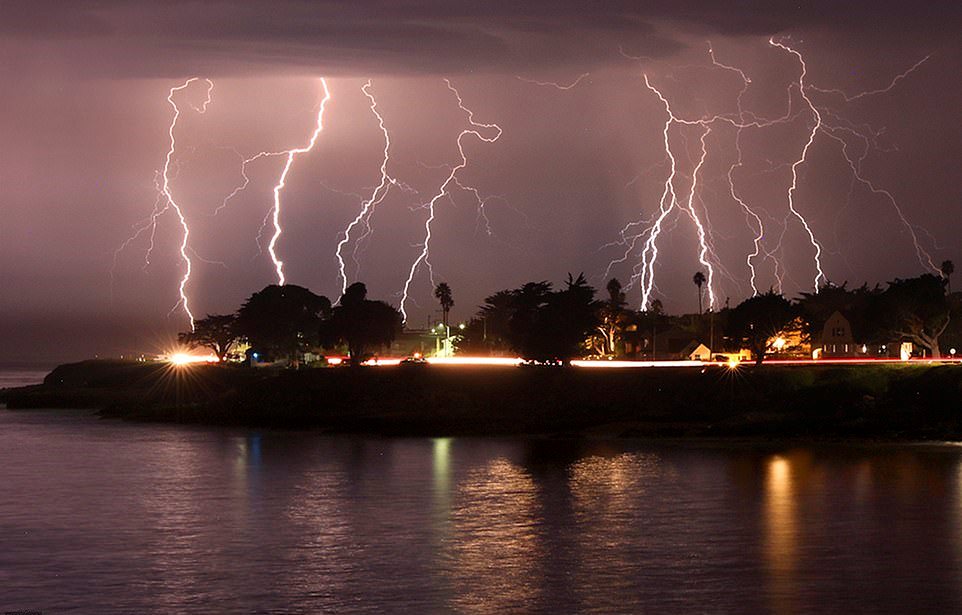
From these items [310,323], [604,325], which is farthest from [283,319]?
[604,325]

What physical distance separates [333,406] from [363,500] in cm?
5285

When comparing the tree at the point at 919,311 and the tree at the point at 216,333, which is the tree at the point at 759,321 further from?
the tree at the point at 216,333

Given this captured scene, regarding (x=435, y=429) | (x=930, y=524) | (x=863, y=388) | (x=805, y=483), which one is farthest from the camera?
(x=435, y=429)

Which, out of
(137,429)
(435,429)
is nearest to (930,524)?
(435,429)

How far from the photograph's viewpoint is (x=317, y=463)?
75688 mm

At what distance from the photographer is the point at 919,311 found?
12300cm

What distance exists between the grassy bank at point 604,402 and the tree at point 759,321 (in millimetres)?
20300

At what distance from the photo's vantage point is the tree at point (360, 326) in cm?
14262

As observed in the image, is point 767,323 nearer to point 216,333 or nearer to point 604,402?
point 604,402

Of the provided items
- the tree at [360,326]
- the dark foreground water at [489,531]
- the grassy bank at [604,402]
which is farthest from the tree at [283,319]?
the dark foreground water at [489,531]

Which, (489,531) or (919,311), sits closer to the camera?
(489,531)

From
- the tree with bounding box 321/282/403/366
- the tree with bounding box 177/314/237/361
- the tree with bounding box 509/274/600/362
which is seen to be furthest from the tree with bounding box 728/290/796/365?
the tree with bounding box 177/314/237/361

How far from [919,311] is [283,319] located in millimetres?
76501

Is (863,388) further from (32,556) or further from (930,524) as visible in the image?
(32,556)
